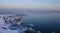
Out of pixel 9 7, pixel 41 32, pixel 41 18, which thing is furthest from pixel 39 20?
pixel 9 7

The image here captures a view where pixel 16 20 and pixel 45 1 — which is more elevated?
pixel 45 1

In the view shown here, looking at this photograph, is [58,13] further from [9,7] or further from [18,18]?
[9,7]

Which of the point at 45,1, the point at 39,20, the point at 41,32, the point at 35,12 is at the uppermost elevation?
the point at 45,1

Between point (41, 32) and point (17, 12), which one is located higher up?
point (17, 12)

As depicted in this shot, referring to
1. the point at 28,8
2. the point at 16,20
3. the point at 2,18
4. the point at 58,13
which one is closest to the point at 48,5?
the point at 58,13

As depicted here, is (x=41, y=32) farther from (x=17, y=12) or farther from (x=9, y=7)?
(x=9, y=7)

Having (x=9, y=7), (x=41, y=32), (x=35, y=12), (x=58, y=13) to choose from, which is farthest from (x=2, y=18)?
(x=58, y=13)
